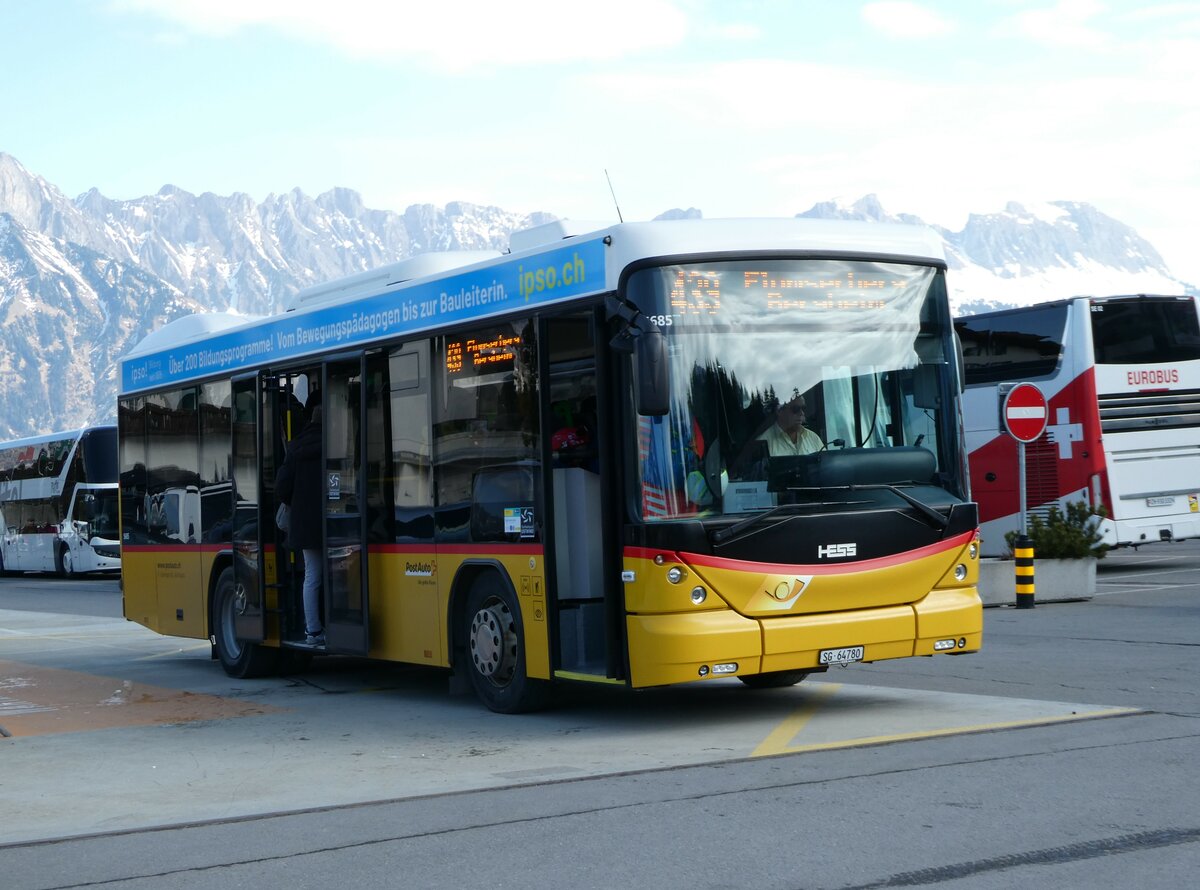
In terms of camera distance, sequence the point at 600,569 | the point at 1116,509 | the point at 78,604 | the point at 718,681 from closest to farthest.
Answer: the point at 600,569, the point at 718,681, the point at 1116,509, the point at 78,604

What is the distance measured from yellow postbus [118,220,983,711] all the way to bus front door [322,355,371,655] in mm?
187

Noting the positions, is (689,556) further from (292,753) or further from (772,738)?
(292,753)

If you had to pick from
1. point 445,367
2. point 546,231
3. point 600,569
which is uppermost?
point 546,231

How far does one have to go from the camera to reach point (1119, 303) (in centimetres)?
2303

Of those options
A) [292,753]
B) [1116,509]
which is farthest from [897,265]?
[1116,509]

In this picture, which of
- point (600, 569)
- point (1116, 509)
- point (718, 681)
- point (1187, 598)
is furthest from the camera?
point (1116, 509)

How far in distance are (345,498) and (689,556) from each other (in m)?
4.03

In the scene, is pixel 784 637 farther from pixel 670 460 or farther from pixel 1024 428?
pixel 1024 428

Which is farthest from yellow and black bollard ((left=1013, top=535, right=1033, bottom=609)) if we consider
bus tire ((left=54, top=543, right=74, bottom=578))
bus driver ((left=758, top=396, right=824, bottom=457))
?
bus tire ((left=54, top=543, right=74, bottom=578))

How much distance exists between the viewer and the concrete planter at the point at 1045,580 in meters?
19.4

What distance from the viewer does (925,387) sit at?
33.7ft

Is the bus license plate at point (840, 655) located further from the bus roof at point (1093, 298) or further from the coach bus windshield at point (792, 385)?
the bus roof at point (1093, 298)

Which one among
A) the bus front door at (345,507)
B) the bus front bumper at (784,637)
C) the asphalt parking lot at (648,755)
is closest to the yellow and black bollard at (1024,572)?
the asphalt parking lot at (648,755)

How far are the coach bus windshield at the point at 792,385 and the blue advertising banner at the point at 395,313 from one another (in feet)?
2.34
